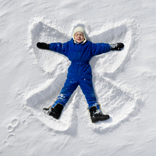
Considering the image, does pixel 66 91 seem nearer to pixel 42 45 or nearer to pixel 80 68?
pixel 80 68

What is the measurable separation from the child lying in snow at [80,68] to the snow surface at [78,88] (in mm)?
69

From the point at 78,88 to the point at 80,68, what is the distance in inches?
6.4

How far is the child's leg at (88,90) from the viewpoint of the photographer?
1.19 meters

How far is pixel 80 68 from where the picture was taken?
1.18 metres

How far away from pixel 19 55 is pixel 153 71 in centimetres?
95

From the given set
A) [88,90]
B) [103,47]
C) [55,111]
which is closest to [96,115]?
[88,90]

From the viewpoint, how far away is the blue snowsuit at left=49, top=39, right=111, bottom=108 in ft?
3.87

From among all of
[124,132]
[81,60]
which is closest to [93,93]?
[81,60]

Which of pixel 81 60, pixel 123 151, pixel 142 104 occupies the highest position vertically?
pixel 81 60

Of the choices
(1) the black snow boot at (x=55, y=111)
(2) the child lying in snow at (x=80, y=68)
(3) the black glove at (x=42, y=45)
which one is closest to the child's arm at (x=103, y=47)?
(2) the child lying in snow at (x=80, y=68)

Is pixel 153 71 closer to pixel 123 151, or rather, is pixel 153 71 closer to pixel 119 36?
pixel 119 36

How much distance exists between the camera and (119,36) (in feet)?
4.17

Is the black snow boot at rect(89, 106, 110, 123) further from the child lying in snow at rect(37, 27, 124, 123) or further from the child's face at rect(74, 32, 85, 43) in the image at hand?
the child's face at rect(74, 32, 85, 43)

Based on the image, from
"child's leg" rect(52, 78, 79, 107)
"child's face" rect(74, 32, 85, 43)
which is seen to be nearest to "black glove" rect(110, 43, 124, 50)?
"child's face" rect(74, 32, 85, 43)
